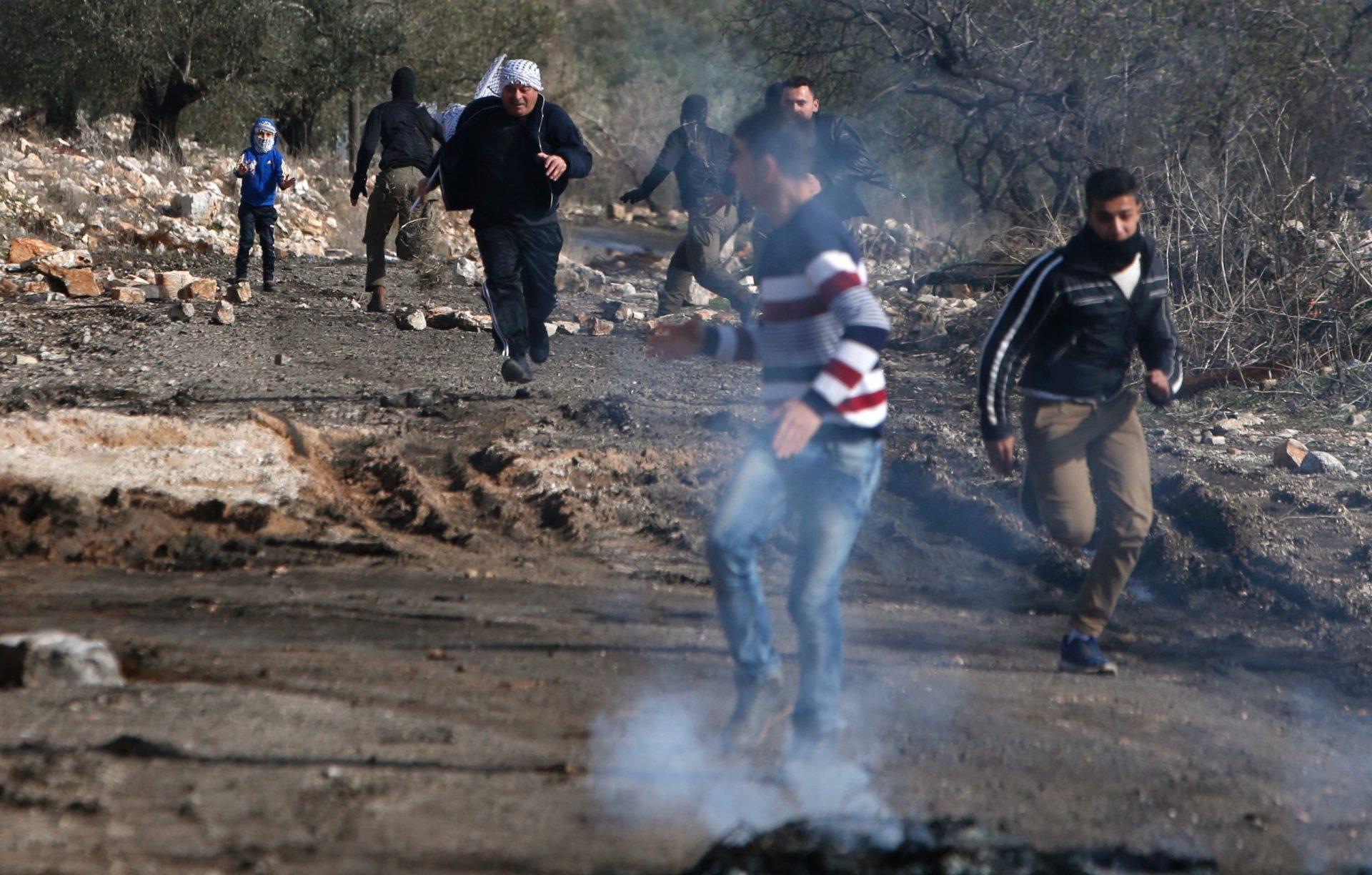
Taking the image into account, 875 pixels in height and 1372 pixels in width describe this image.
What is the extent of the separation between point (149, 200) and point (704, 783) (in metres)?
16.9

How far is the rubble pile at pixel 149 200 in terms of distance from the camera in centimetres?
1573

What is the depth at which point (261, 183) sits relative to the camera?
11758mm

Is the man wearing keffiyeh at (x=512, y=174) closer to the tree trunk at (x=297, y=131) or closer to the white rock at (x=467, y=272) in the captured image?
the white rock at (x=467, y=272)

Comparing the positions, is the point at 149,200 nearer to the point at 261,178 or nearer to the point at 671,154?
the point at 261,178

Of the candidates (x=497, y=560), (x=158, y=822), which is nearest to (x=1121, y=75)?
(x=497, y=560)

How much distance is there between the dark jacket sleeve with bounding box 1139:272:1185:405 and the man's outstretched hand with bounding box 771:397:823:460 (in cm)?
184

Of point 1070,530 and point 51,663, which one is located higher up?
point 1070,530

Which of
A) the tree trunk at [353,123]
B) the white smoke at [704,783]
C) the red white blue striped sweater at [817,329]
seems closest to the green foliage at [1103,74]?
the red white blue striped sweater at [817,329]

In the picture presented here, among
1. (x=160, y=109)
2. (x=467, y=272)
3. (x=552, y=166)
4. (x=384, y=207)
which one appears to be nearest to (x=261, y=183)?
(x=384, y=207)

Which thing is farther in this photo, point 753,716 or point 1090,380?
point 1090,380

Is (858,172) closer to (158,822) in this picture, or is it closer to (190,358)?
(190,358)

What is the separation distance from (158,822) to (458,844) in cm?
68

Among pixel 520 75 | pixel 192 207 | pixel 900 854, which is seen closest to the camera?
pixel 900 854

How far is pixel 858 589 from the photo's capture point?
5797mm
